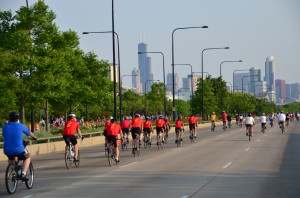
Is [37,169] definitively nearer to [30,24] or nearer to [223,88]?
[30,24]

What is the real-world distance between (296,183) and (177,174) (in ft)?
11.7

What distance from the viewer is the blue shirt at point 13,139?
13.6m

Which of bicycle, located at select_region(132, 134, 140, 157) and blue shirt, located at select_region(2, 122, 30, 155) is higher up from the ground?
blue shirt, located at select_region(2, 122, 30, 155)

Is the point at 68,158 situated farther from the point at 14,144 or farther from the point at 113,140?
the point at 14,144

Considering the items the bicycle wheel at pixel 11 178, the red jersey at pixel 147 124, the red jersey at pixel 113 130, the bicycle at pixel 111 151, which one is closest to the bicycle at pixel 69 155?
the bicycle at pixel 111 151

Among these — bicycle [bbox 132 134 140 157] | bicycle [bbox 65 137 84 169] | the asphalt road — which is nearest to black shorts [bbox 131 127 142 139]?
bicycle [bbox 132 134 140 157]

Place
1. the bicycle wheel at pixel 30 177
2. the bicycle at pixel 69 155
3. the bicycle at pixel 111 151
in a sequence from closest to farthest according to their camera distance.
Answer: the bicycle wheel at pixel 30 177 < the bicycle at pixel 69 155 < the bicycle at pixel 111 151

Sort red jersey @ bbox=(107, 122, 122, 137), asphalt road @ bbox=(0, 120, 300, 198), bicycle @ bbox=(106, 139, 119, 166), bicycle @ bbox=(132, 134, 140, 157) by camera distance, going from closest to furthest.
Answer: asphalt road @ bbox=(0, 120, 300, 198), bicycle @ bbox=(106, 139, 119, 166), red jersey @ bbox=(107, 122, 122, 137), bicycle @ bbox=(132, 134, 140, 157)

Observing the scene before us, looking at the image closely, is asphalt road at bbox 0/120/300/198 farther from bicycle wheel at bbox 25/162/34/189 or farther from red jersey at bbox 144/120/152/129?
red jersey at bbox 144/120/152/129

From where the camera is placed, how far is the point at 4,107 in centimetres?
4438

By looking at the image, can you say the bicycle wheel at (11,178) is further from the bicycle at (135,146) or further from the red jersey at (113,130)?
the bicycle at (135,146)

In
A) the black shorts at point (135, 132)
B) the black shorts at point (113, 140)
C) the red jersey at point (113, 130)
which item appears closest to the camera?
the black shorts at point (113, 140)

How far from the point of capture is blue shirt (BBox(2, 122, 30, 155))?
44.7 ft

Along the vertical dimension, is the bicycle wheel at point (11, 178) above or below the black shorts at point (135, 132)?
below
